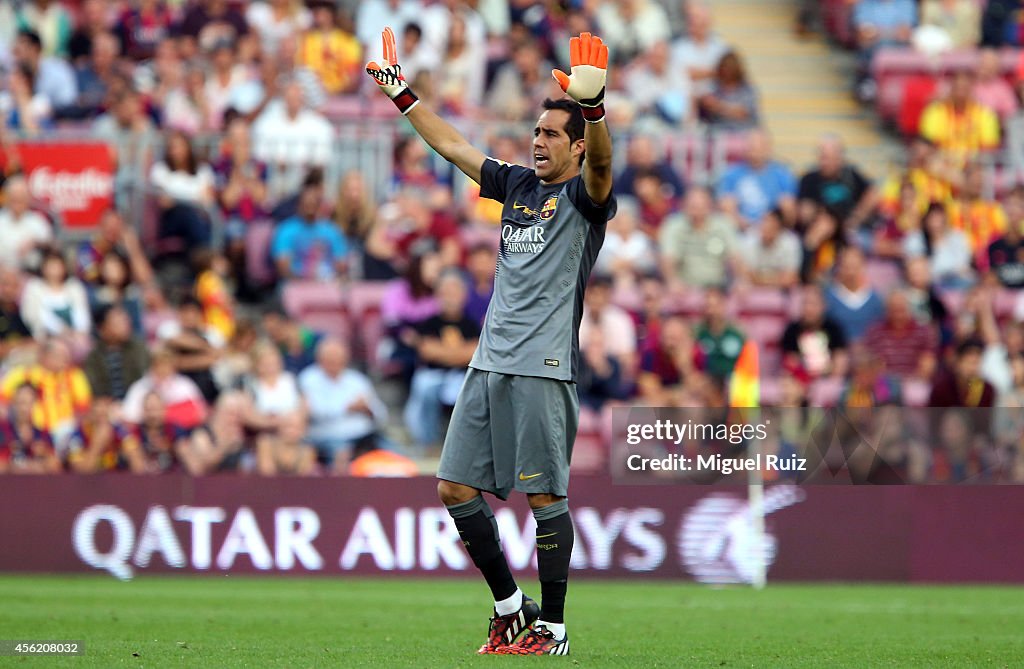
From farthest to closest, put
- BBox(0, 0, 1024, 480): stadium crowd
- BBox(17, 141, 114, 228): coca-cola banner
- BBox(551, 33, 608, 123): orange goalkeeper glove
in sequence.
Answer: BBox(17, 141, 114, 228): coca-cola banner
BBox(0, 0, 1024, 480): stadium crowd
BBox(551, 33, 608, 123): orange goalkeeper glove

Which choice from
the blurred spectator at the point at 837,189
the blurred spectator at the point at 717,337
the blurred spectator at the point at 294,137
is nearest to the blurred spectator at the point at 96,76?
the blurred spectator at the point at 294,137

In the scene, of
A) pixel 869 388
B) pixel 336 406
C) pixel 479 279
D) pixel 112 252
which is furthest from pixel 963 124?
pixel 112 252

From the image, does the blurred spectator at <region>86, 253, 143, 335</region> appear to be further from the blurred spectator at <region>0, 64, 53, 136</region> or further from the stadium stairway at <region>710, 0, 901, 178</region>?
the stadium stairway at <region>710, 0, 901, 178</region>

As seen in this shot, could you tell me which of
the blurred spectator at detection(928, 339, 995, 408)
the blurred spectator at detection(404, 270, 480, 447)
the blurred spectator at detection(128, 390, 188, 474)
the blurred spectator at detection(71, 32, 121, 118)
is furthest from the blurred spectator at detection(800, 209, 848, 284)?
the blurred spectator at detection(71, 32, 121, 118)

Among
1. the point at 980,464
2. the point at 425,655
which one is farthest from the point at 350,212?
the point at 425,655

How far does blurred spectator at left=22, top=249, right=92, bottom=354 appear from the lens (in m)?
15.1

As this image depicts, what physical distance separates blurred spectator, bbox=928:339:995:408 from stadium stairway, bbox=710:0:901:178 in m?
4.66

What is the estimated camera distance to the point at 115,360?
14.8 meters

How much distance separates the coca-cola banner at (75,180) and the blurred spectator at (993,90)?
9422mm

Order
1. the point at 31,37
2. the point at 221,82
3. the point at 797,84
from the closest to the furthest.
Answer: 1. the point at 221,82
2. the point at 31,37
3. the point at 797,84

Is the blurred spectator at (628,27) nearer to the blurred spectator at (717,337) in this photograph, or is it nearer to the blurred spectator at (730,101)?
the blurred spectator at (730,101)

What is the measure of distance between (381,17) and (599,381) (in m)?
5.72

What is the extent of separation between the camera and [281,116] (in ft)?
54.6

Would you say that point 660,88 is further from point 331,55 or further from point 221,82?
point 221,82
